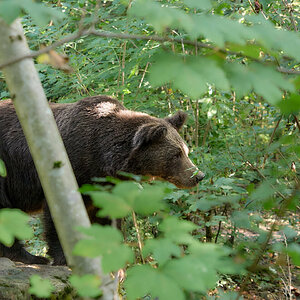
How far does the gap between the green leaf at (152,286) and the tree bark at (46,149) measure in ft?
1.03

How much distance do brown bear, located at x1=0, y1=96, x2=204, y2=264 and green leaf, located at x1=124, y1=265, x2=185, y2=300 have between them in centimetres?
359

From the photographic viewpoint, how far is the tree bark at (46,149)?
150 centimetres

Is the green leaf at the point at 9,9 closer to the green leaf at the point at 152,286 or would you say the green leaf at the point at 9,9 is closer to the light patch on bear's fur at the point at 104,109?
the green leaf at the point at 152,286

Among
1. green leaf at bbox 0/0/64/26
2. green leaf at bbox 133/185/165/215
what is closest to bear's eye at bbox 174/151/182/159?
green leaf at bbox 133/185/165/215

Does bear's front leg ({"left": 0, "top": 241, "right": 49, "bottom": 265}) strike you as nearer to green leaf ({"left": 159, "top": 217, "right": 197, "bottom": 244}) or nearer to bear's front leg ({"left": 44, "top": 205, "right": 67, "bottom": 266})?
bear's front leg ({"left": 44, "top": 205, "right": 67, "bottom": 266})

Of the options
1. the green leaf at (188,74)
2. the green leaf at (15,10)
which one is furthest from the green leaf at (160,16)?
the green leaf at (15,10)

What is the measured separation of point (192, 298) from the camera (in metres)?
1.77

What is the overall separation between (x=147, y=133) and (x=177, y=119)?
81 centimetres

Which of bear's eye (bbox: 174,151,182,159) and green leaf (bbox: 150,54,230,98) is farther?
bear's eye (bbox: 174,151,182,159)

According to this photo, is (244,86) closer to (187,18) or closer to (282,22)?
(187,18)

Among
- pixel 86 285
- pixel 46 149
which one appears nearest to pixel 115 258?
pixel 86 285

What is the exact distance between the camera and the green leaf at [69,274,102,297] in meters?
1.32

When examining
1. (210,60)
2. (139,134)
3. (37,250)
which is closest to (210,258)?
(210,60)

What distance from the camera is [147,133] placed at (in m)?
4.80
